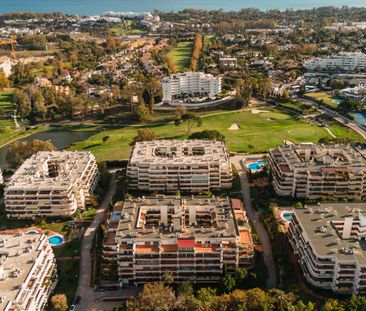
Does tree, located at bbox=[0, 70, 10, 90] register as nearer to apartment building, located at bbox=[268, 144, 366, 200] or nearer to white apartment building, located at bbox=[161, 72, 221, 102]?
white apartment building, located at bbox=[161, 72, 221, 102]

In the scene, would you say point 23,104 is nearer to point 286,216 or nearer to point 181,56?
point 286,216

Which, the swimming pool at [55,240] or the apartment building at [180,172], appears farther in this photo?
the apartment building at [180,172]

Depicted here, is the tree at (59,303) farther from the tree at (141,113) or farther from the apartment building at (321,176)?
the tree at (141,113)

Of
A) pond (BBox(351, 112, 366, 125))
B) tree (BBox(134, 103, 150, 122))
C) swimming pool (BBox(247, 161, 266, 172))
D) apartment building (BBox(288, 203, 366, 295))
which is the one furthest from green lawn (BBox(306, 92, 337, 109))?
apartment building (BBox(288, 203, 366, 295))

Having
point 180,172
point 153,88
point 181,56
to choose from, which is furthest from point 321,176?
point 181,56

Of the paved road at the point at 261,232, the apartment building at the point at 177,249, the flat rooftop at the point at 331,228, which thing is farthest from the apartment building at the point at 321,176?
the apartment building at the point at 177,249

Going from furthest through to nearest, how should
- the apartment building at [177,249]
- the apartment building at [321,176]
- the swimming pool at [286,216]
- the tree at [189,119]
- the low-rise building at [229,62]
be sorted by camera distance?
the low-rise building at [229,62] → the tree at [189,119] → the apartment building at [321,176] → the swimming pool at [286,216] → the apartment building at [177,249]

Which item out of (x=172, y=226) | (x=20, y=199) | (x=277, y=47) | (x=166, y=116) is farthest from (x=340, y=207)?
(x=277, y=47)
